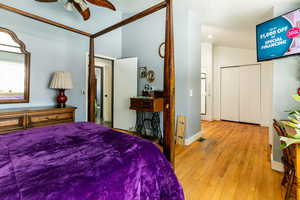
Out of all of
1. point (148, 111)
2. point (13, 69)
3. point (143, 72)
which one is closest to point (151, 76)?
point (143, 72)

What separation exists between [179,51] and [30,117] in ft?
9.46

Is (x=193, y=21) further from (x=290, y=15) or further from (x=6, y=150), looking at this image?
(x=6, y=150)

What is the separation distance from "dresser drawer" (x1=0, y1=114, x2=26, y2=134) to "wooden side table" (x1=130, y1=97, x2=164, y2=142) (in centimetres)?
185

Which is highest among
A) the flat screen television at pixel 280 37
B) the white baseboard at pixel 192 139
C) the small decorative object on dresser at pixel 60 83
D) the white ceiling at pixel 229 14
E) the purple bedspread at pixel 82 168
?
the white ceiling at pixel 229 14

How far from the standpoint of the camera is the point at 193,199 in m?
1.53

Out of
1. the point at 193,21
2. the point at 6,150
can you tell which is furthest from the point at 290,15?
the point at 6,150

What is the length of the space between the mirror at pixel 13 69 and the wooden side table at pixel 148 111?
1.90 m

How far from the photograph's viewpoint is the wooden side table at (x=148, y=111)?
296cm

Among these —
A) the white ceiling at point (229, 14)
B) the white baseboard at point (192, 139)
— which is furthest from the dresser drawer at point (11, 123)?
the white ceiling at point (229, 14)

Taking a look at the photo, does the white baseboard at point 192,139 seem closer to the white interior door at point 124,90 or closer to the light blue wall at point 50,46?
the white interior door at point 124,90

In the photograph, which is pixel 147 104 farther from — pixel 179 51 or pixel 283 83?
pixel 283 83

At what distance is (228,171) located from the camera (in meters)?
2.06

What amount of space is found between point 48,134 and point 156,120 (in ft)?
7.78

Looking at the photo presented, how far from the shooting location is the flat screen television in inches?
76.8
